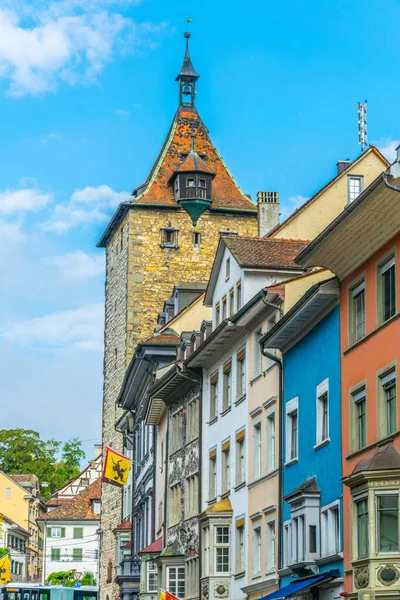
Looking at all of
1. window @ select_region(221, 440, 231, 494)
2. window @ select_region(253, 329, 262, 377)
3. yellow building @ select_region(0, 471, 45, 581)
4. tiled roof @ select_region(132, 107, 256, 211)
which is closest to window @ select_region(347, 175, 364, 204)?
window @ select_region(253, 329, 262, 377)

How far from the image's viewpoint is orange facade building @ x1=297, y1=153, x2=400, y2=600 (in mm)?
26828

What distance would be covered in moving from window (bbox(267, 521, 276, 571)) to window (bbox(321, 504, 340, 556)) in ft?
15.1

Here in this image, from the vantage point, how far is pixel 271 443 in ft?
124

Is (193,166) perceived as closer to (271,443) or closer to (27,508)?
(271,443)

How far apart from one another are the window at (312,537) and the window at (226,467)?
9.57 metres

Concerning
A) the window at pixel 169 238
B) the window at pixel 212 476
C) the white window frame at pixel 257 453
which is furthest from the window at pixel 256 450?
the window at pixel 169 238

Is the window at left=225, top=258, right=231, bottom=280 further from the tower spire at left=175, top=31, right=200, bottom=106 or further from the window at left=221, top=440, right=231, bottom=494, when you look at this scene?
the tower spire at left=175, top=31, right=200, bottom=106

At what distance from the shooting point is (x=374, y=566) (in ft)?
88.1

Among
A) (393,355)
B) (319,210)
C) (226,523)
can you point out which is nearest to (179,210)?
(319,210)

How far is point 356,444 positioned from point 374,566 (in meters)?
3.66

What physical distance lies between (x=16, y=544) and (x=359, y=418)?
4436 inches

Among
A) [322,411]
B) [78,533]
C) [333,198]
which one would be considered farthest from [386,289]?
[78,533]

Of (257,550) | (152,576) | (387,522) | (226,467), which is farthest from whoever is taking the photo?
(152,576)

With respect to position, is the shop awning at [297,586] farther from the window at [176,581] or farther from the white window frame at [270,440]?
the window at [176,581]
